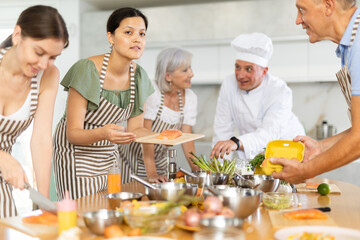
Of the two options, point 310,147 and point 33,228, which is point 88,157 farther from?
point 310,147

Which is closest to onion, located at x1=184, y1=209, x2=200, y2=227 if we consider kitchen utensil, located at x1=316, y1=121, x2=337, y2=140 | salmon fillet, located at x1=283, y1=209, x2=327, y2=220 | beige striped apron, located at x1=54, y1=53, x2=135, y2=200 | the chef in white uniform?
salmon fillet, located at x1=283, y1=209, x2=327, y2=220

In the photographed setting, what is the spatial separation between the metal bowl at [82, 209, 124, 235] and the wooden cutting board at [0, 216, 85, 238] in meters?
0.12

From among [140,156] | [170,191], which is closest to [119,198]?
[170,191]

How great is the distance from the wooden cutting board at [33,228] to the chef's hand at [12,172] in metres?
0.15

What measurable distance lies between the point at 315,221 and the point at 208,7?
4277 mm

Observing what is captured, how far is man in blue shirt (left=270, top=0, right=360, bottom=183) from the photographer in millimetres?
1766

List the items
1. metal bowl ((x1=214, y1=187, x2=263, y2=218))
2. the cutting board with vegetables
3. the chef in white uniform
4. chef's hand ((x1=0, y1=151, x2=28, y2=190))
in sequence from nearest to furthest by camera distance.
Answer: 1. the cutting board with vegetables
2. metal bowl ((x1=214, y1=187, x2=263, y2=218))
3. chef's hand ((x1=0, y1=151, x2=28, y2=190))
4. the chef in white uniform

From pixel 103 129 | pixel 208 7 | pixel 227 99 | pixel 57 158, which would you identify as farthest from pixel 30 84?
pixel 208 7

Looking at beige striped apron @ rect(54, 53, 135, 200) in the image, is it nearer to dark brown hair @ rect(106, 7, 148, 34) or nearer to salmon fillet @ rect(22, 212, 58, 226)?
dark brown hair @ rect(106, 7, 148, 34)

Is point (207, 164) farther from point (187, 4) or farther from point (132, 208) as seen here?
point (187, 4)

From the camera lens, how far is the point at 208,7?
5414 mm

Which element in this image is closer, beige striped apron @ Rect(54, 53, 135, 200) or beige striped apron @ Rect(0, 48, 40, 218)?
beige striped apron @ Rect(0, 48, 40, 218)

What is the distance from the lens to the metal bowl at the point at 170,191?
5.41 feet

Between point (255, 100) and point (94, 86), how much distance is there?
1525 millimetres
